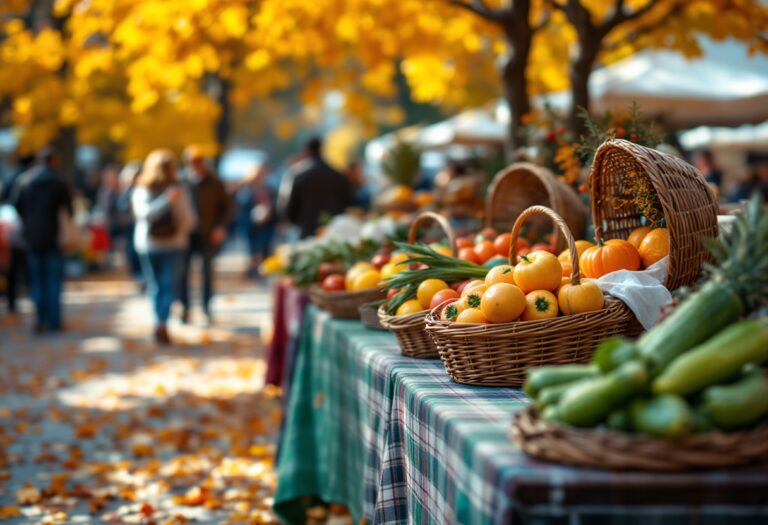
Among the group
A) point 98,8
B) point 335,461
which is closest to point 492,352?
point 335,461

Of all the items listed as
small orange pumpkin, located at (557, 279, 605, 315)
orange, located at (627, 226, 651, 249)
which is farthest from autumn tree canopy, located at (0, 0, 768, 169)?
small orange pumpkin, located at (557, 279, 605, 315)

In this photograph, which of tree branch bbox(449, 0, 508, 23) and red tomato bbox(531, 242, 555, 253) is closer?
red tomato bbox(531, 242, 555, 253)

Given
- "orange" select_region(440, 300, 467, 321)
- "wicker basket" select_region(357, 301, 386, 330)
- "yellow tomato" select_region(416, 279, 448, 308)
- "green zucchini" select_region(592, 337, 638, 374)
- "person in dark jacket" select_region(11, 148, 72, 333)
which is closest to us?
"green zucchini" select_region(592, 337, 638, 374)

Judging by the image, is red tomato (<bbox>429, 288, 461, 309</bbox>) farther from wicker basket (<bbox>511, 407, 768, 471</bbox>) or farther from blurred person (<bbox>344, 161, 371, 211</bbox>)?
blurred person (<bbox>344, 161, 371, 211</bbox>)

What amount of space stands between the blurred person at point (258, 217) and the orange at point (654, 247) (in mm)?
13412

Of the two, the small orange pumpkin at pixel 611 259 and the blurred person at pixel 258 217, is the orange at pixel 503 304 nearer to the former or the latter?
the small orange pumpkin at pixel 611 259

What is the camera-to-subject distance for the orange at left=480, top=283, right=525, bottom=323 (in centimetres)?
290

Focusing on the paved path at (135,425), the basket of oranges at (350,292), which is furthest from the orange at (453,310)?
the paved path at (135,425)

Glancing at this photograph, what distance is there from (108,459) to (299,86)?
42141 millimetres

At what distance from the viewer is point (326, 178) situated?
10.3 metres

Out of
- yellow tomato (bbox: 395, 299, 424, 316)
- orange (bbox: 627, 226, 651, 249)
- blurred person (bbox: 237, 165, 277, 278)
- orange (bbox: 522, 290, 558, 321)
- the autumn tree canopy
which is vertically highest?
the autumn tree canopy

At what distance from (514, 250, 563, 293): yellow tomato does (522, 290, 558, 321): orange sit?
53 millimetres

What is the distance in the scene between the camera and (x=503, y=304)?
2.90 meters

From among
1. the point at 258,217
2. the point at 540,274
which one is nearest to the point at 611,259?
the point at 540,274
